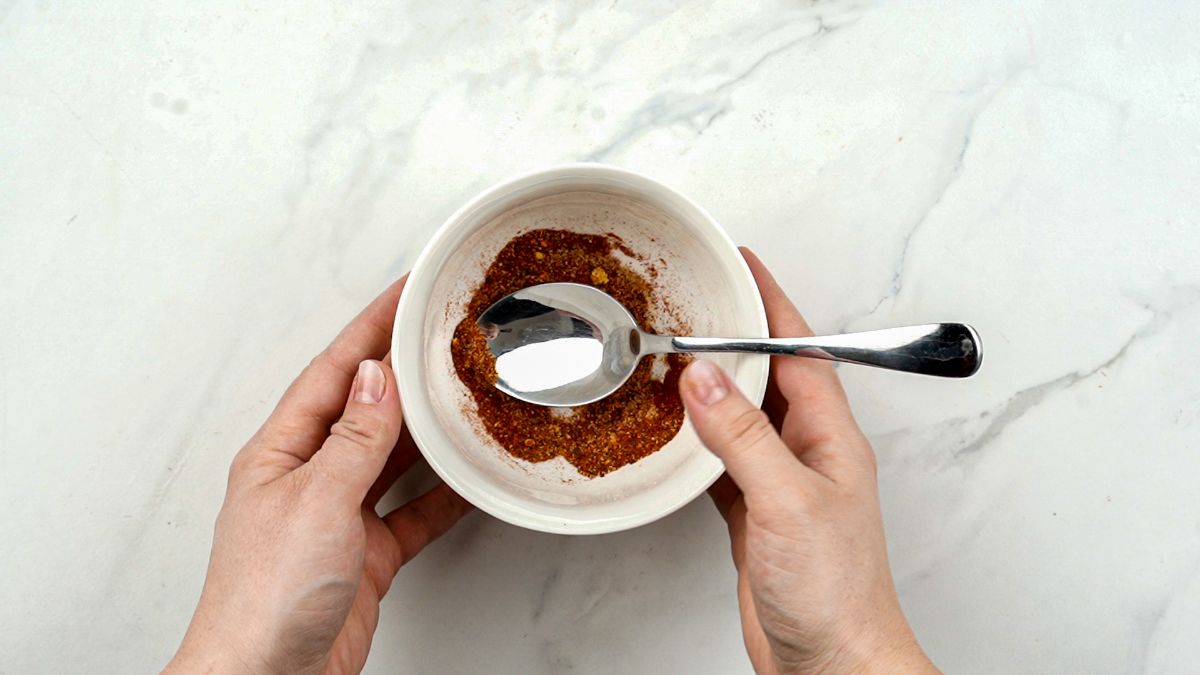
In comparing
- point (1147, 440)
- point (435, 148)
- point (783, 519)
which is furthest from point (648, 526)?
point (1147, 440)

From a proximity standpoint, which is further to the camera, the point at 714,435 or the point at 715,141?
the point at 715,141

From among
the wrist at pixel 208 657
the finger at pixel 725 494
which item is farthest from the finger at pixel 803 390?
the wrist at pixel 208 657

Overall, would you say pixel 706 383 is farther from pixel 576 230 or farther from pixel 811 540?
pixel 576 230

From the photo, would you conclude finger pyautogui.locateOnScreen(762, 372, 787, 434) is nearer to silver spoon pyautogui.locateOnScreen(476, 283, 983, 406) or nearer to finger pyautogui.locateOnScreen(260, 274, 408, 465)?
silver spoon pyautogui.locateOnScreen(476, 283, 983, 406)

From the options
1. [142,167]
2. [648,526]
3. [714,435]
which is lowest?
[648,526]

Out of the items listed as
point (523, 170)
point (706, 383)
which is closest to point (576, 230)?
point (523, 170)

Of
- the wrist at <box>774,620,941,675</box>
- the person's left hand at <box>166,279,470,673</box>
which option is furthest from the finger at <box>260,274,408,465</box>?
the wrist at <box>774,620,941,675</box>

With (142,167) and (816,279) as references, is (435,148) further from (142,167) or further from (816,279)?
(816,279)
